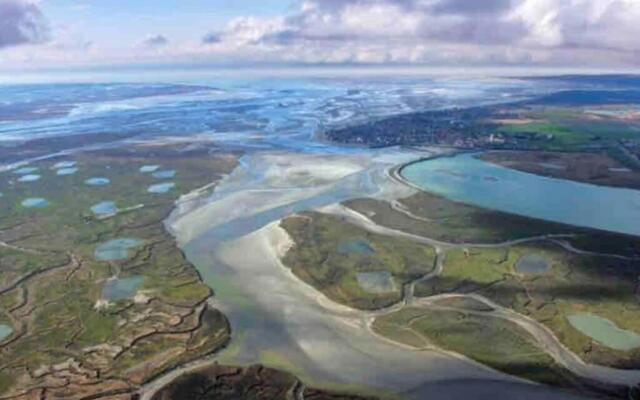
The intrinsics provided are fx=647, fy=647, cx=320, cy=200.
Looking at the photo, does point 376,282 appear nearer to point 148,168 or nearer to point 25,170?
point 148,168

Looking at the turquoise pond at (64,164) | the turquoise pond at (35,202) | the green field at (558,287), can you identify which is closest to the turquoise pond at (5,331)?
the green field at (558,287)

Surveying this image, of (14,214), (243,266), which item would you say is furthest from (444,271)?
(14,214)

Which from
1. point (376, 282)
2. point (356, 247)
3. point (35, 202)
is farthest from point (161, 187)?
point (376, 282)

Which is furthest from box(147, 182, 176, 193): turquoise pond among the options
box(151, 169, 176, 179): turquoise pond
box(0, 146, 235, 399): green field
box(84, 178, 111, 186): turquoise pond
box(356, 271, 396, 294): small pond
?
box(356, 271, 396, 294): small pond

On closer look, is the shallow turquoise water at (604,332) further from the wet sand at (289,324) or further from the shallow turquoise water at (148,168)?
the shallow turquoise water at (148,168)

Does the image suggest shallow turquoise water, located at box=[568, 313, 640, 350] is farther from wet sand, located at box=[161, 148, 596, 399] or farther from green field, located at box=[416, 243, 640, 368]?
wet sand, located at box=[161, 148, 596, 399]
